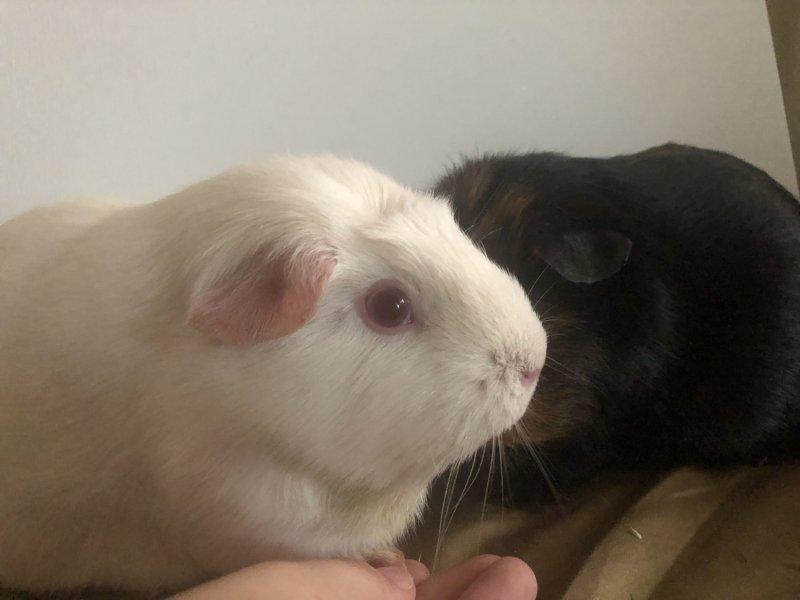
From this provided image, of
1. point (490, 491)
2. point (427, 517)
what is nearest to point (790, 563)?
point (490, 491)

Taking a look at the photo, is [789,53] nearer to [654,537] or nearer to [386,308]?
[654,537]

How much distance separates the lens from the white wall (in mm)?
1255

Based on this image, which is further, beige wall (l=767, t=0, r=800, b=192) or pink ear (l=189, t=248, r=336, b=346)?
beige wall (l=767, t=0, r=800, b=192)

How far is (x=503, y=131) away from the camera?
161 cm

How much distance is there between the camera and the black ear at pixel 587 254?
1032mm

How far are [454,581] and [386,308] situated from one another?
41 centimetres

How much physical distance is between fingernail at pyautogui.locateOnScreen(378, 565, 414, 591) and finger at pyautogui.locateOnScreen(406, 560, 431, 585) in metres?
0.10

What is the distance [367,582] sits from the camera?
768 millimetres

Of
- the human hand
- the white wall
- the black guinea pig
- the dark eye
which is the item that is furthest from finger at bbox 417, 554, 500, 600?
the white wall

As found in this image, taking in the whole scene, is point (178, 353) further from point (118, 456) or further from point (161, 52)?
point (161, 52)

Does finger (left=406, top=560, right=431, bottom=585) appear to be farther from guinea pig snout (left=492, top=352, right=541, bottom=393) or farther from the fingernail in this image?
guinea pig snout (left=492, top=352, right=541, bottom=393)

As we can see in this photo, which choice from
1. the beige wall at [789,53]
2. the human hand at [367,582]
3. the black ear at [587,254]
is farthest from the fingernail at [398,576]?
the beige wall at [789,53]

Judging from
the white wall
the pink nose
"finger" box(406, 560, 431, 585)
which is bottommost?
"finger" box(406, 560, 431, 585)

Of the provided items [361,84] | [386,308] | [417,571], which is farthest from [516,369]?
[361,84]
